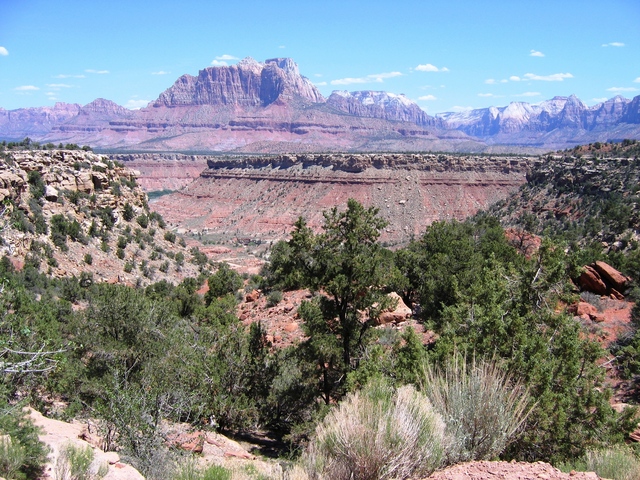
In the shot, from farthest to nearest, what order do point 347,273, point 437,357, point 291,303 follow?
point 291,303 → point 347,273 → point 437,357

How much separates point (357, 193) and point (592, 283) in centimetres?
7105

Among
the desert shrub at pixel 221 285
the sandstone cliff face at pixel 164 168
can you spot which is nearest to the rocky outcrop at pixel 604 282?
the desert shrub at pixel 221 285

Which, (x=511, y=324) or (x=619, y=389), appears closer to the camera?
(x=511, y=324)

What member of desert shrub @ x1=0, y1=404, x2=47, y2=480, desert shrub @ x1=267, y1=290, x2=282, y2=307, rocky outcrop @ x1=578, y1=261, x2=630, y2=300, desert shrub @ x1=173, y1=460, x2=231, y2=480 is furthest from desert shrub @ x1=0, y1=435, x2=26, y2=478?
rocky outcrop @ x1=578, y1=261, x2=630, y2=300

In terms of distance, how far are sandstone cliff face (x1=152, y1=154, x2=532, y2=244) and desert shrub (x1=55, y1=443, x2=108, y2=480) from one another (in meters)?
68.5

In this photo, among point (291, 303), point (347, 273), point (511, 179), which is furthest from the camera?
point (511, 179)

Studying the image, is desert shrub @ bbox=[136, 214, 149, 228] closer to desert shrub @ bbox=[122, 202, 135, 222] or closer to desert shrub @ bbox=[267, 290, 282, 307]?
desert shrub @ bbox=[122, 202, 135, 222]

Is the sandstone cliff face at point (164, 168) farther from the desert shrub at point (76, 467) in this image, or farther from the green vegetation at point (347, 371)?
the desert shrub at point (76, 467)

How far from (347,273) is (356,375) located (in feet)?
10.3

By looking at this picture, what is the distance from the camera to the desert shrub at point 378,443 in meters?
7.53

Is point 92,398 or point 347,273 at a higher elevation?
point 347,273

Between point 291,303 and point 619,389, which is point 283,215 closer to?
point 291,303

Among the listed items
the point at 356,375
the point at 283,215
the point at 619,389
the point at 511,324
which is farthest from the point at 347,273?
the point at 283,215

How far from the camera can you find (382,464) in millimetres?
7535
